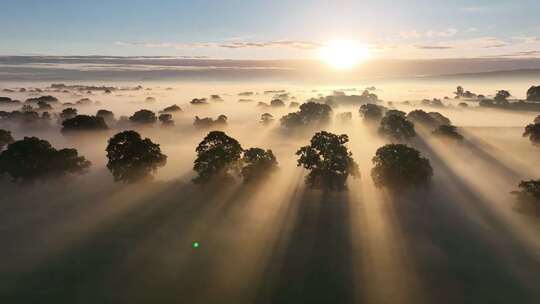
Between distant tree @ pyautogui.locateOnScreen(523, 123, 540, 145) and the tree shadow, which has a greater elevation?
distant tree @ pyautogui.locateOnScreen(523, 123, 540, 145)

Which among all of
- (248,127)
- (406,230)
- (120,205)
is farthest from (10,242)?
(248,127)

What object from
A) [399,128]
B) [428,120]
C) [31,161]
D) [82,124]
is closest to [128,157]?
[31,161]

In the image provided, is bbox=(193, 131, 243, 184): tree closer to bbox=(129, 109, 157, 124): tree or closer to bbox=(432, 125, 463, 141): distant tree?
bbox=(432, 125, 463, 141): distant tree

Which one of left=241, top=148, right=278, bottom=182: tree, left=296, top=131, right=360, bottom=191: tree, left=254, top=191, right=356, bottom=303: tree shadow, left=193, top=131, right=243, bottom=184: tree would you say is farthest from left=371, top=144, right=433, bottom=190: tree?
left=193, top=131, right=243, bottom=184: tree

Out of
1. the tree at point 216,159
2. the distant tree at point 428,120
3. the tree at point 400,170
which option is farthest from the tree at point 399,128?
the tree at point 216,159

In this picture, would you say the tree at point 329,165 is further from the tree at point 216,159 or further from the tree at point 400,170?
the tree at point 216,159

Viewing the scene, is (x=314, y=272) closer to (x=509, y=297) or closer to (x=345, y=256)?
(x=345, y=256)
